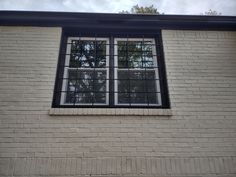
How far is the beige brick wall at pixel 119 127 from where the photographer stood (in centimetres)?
302

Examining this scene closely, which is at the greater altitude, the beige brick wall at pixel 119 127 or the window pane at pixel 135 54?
the window pane at pixel 135 54

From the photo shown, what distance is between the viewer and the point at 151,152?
10.3 ft

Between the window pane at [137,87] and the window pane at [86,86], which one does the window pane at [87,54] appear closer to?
the window pane at [86,86]

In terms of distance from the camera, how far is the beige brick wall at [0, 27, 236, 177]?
302 cm

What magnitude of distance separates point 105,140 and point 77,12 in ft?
8.19

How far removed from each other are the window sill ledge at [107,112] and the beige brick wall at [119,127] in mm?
49

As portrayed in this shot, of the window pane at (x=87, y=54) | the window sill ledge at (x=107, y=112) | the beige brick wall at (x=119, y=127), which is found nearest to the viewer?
the beige brick wall at (x=119, y=127)

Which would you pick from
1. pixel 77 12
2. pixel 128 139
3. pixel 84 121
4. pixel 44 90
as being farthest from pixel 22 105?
pixel 77 12

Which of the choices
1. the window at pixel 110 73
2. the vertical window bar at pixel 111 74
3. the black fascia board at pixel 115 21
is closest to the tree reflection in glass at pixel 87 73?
the window at pixel 110 73

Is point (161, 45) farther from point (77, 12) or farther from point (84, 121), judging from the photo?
point (84, 121)

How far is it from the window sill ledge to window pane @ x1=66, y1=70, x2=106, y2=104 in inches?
13.3

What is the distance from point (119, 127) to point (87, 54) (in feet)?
5.29

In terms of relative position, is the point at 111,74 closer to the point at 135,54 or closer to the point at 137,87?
the point at 137,87

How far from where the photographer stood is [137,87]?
382 cm
